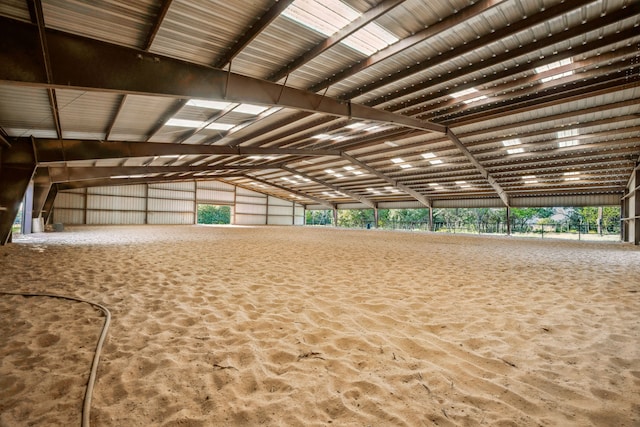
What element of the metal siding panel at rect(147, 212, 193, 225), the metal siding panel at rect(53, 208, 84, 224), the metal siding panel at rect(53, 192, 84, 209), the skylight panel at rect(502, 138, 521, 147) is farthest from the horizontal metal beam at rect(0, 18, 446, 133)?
the metal siding panel at rect(147, 212, 193, 225)

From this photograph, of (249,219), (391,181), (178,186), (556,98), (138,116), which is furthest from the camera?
(249,219)

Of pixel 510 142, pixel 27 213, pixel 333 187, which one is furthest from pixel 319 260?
pixel 333 187

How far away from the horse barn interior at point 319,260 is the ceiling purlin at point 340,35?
6 cm

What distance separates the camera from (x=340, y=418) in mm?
1677

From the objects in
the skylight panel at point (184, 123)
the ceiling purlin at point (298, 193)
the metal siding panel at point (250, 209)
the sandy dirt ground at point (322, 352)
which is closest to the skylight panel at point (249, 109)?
the skylight panel at point (184, 123)

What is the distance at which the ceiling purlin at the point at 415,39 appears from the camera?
17.2 ft

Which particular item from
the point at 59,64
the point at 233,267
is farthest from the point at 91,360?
the point at 59,64

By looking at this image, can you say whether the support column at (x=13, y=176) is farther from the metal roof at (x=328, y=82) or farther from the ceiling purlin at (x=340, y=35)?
the ceiling purlin at (x=340, y=35)

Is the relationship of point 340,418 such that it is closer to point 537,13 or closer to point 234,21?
point 234,21

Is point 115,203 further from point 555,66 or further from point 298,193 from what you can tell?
point 555,66

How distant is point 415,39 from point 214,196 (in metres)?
28.1

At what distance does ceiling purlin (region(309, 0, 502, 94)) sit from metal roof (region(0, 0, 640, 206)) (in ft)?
0.10

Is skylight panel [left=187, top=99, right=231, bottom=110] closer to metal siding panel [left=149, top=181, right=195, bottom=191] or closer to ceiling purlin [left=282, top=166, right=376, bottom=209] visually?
ceiling purlin [left=282, top=166, right=376, bottom=209]

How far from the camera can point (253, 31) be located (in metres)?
5.41
